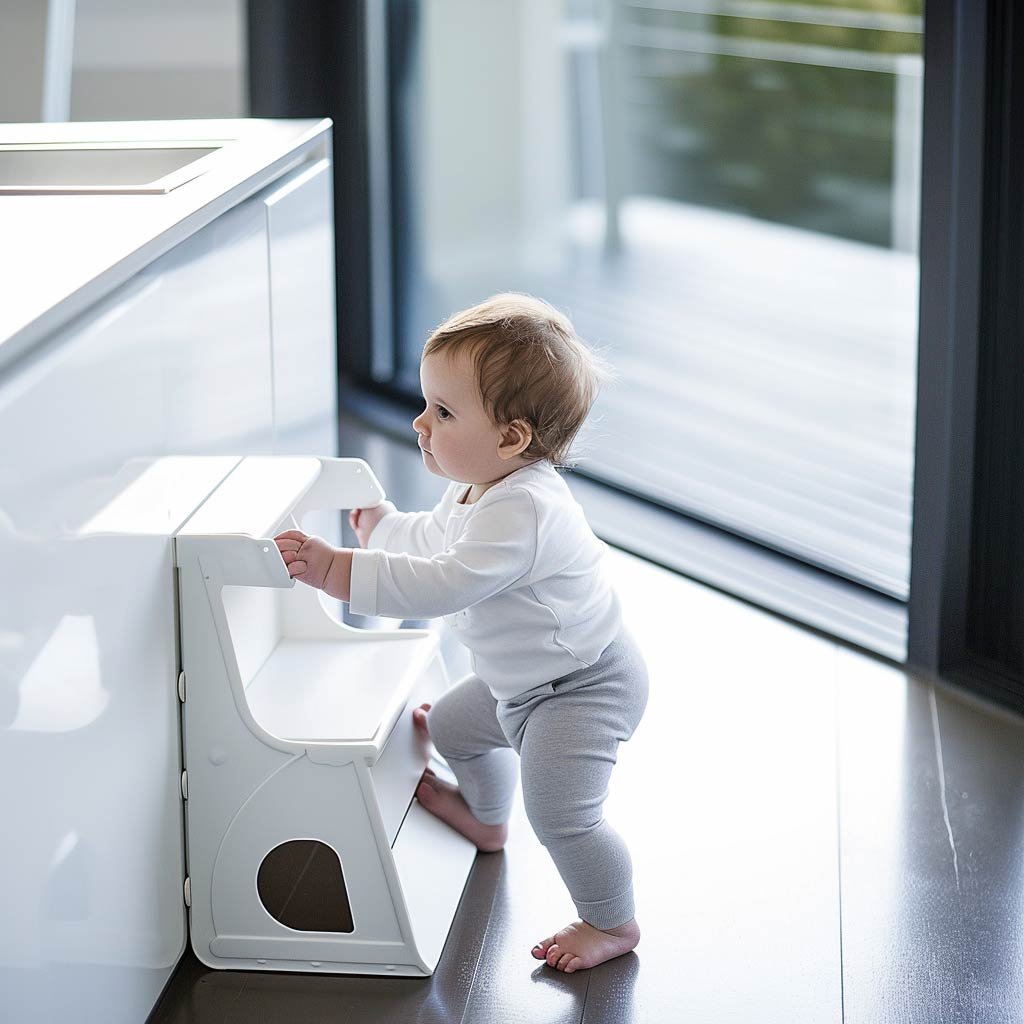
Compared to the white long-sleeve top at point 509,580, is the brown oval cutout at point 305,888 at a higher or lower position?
lower

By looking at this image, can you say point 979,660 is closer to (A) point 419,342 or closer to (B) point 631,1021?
(B) point 631,1021

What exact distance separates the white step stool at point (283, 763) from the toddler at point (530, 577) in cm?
7

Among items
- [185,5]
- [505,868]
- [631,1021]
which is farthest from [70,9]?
[631,1021]

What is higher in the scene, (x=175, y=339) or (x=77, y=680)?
(x=175, y=339)

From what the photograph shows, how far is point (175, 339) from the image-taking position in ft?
3.62

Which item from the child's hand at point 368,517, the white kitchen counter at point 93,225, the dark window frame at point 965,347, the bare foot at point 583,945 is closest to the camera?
the white kitchen counter at point 93,225

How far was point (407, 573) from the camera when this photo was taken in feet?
3.75

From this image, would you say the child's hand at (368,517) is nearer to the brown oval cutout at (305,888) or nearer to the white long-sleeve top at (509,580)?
the white long-sleeve top at (509,580)

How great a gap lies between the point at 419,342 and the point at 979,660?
1736 mm

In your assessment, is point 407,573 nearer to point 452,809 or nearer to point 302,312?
point 452,809

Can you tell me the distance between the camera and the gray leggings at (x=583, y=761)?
1.22 meters

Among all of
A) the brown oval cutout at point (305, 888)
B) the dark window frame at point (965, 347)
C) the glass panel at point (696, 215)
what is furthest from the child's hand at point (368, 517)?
the glass panel at point (696, 215)

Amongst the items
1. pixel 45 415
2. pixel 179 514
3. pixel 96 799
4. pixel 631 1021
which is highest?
pixel 45 415

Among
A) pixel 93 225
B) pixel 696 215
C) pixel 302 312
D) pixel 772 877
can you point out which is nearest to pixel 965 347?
pixel 772 877
